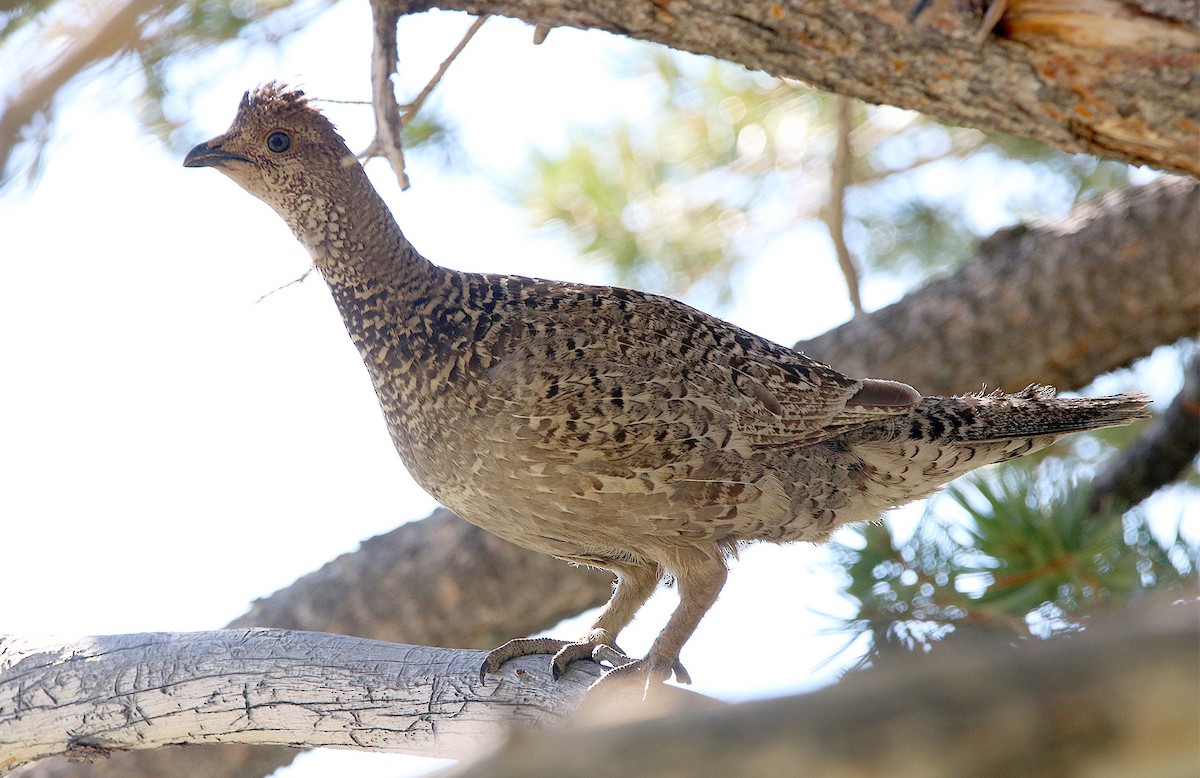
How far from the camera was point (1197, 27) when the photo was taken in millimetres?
2332

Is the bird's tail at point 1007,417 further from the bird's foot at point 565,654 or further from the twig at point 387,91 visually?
the twig at point 387,91

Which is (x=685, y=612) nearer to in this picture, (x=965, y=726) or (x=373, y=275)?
(x=373, y=275)

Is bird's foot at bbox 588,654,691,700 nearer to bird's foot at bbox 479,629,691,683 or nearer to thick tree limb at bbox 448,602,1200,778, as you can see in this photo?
bird's foot at bbox 479,629,691,683

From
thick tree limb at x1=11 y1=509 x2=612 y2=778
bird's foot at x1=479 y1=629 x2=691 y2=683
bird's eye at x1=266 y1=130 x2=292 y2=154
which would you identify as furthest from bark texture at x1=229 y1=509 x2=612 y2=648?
bird's eye at x1=266 y1=130 x2=292 y2=154

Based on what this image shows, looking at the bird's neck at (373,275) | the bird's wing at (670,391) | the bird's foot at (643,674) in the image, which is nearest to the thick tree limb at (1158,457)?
the bird's wing at (670,391)

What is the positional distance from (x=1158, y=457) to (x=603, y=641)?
3450mm

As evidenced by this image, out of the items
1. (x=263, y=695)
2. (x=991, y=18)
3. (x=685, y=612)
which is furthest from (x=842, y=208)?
(x=263, y=695)

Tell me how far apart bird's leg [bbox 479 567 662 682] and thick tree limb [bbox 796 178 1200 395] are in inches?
83.5

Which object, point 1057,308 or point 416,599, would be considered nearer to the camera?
point 1057,308

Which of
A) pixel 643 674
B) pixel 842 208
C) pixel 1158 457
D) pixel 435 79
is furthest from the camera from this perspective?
pixel 1158 457

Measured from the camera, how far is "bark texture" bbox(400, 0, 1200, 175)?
2404 mm

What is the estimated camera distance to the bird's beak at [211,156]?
3.67m

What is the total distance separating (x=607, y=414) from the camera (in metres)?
3.30

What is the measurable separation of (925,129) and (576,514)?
498 centimetres
